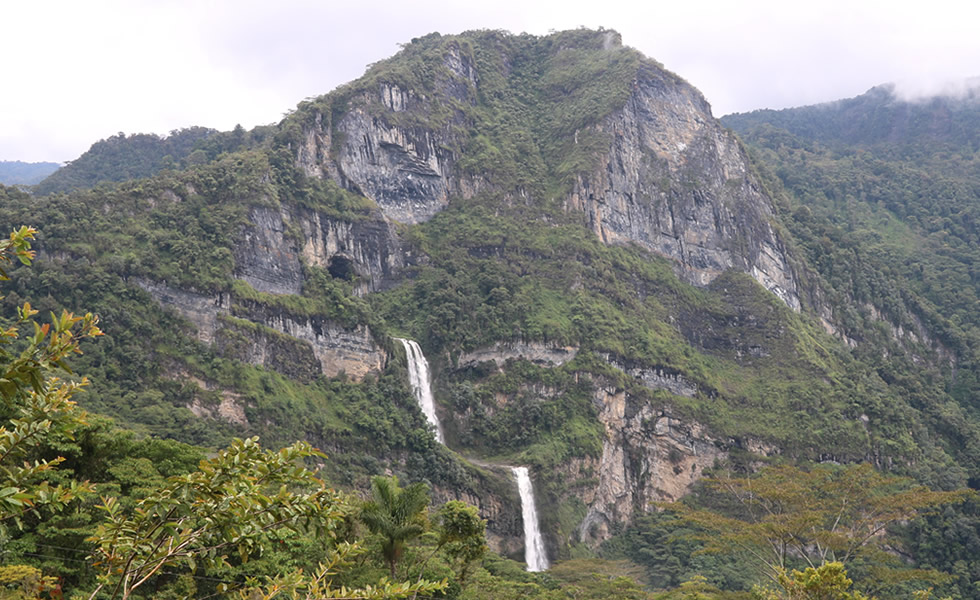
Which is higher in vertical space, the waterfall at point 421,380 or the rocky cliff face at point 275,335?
the rocky cliff face at point 275,335

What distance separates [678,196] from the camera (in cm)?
9662

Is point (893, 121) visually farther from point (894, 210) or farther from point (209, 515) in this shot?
point (209, 515)

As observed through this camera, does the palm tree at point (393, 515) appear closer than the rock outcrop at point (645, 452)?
Yes

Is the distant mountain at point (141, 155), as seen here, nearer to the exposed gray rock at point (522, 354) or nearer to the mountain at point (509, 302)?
the mountain at point (509, 302)

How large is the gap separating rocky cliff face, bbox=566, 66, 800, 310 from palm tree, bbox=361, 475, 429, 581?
74468mm

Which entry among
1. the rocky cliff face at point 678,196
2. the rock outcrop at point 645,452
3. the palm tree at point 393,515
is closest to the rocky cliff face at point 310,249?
the rocky cliff face at point 678,196

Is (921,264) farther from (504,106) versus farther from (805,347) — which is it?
(504,106)

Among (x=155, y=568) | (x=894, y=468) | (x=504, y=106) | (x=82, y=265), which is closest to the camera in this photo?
(x=155, y=568)

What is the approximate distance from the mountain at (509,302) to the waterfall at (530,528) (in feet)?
2.78

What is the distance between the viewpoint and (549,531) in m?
57.8

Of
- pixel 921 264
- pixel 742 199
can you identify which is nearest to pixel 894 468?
pixel 742 199

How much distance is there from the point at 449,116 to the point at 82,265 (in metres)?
54.7

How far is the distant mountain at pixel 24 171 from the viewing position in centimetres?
13988

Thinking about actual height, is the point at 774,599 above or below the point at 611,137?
below
